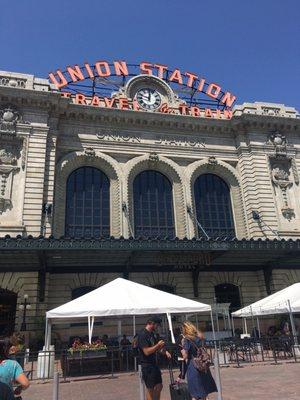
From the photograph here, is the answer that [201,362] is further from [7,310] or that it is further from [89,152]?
[89,152]

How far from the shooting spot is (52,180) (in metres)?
26.5

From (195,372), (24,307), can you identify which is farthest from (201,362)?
(24,307)

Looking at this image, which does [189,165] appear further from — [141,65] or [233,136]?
[141,65]

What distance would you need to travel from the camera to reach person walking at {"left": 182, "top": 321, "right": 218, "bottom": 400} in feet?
21.0

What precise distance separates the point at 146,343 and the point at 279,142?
91.8ft

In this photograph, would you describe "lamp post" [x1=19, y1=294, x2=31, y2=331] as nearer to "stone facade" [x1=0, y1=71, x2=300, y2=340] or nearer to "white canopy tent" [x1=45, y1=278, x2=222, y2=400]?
"stone facade" [x1=0, y1=71, x2=300, y2=340]

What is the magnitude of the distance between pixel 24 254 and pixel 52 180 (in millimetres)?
6893

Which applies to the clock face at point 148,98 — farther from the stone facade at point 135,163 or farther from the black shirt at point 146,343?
the black shirt at point 146,343

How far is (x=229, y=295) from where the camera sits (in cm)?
2703

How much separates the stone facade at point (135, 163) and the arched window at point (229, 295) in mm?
499

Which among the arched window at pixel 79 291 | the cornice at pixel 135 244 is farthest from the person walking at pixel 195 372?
the arched window at pixel 79 291

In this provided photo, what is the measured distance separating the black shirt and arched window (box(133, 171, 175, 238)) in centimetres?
1985

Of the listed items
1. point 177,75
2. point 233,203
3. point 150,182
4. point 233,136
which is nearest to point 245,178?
point 233,203

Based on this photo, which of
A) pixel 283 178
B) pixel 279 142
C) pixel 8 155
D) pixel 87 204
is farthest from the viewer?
pixel 279 142
